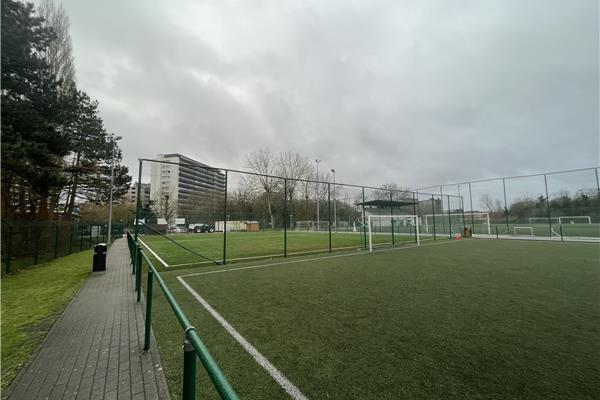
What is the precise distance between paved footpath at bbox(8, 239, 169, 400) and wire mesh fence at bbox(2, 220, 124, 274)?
7.65m

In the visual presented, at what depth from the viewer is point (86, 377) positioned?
2668mm

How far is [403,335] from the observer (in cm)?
338

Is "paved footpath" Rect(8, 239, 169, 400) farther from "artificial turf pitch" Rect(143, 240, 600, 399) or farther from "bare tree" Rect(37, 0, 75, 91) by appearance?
"bare tree" Rect(37, 0, 75, 91)

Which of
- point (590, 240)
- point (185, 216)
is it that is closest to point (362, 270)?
point (185, 216)

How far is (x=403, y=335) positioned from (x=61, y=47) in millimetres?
24927

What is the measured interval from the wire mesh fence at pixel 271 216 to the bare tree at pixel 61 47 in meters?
9.27

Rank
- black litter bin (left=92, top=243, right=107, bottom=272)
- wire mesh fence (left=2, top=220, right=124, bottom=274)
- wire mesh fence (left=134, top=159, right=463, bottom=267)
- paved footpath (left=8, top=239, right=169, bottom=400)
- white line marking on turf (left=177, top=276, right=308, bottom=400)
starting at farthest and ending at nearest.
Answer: wire mesh fence (left=134, top=159, right=463, bottom=267)
wire mesh fence (left=2, top=220, right=124, bottom=274)
black litter bin (left=92, top=243, right=107, bottom=272)
paved footpath (left=8, top=239, right=169, bottom=400)
white line marking on turf (left=177, top=276, right=308, bottom=400)

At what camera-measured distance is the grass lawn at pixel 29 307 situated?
3.17 m

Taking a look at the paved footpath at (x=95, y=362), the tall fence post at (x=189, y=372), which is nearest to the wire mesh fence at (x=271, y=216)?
the paved footpath at (x=95, y=362)

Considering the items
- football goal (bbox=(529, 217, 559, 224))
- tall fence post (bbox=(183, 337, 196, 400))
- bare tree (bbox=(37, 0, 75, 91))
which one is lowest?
tall fence post (bbox=(183, 337, 196, 400))

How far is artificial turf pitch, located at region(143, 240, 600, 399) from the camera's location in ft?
7.72

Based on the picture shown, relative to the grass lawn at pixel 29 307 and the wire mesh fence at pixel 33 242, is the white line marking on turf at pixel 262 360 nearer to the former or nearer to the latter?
the grass lawn at pixel 29 307

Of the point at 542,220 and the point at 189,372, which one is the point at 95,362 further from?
the point at 542,220

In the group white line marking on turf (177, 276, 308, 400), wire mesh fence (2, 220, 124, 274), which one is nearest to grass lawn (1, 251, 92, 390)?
wire mesh fence (2, 220, 124, 274)
